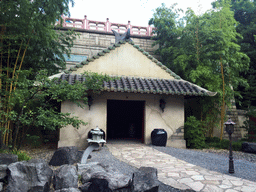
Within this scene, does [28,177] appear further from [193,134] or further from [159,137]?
[193,134]

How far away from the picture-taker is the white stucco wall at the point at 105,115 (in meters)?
7.22

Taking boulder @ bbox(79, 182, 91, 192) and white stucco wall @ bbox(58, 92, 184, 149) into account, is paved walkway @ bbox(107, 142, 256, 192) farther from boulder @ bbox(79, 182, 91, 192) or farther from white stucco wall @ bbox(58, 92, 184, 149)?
white stucco wall @ bbox(58, 92, 184, 149)

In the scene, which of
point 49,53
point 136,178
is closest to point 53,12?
point 49,53

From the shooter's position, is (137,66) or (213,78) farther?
(213,78)

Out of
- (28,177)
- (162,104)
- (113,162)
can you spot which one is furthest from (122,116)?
(28,177)

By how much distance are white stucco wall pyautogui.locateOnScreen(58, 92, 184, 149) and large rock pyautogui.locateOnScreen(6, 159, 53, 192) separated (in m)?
3.31

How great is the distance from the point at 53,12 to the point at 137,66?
3879 mm

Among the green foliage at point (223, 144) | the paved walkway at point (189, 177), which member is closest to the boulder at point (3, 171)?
the paved walkway at point (189, 177)

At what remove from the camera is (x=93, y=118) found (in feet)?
24.4

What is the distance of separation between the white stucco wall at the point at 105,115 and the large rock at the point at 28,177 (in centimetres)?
331

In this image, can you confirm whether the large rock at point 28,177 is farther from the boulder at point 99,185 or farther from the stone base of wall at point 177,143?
the stone base of wall at point 177,143

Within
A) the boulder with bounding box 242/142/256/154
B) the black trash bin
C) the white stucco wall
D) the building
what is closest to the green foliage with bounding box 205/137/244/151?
the boulder with bounding box 242/142/256/154

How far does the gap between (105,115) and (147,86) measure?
76.9 inches

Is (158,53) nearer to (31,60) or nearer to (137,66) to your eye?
(137,66)
